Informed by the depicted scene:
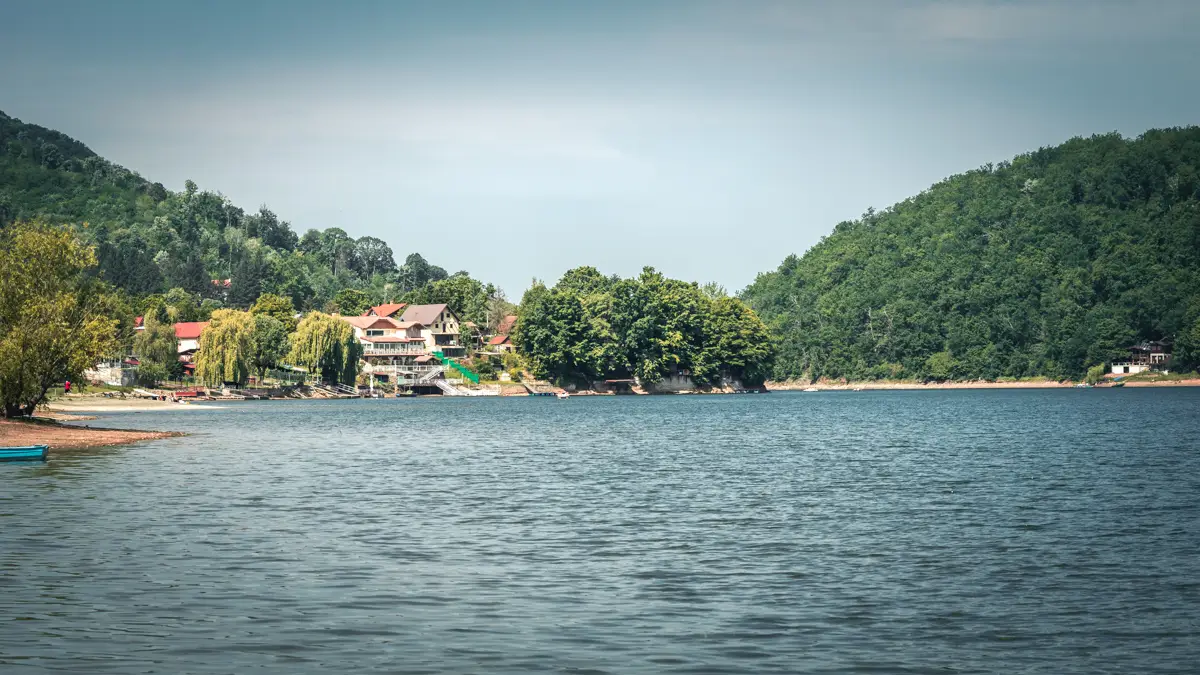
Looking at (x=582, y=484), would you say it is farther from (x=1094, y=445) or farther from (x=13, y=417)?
(x=13, y=417)

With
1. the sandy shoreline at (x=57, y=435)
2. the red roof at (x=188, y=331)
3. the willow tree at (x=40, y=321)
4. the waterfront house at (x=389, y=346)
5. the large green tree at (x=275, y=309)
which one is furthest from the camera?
the waterfront house at (x=389, y=346)

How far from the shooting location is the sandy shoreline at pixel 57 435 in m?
56.1

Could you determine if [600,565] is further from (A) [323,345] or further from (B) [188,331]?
(B) [188,331]

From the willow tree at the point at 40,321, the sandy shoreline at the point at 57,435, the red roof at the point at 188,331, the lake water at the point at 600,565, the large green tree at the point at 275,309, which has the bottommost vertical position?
the lake water at the point at 600,565

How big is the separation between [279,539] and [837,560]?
13263 mm

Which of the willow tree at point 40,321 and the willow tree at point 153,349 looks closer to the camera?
the willow tree at point 40,321

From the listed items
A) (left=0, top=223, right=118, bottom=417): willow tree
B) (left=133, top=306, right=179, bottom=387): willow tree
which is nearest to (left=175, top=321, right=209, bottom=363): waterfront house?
(left=133, top=306, right=179, bottom=387): willow tree

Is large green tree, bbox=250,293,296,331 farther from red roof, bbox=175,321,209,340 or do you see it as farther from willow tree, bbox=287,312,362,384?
willow tree, bbox=287,312,362,384

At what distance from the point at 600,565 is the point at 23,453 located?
34.7 meters

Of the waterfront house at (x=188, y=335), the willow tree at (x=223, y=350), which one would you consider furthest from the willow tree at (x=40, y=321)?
the waterfront house at (x=188, y=335)

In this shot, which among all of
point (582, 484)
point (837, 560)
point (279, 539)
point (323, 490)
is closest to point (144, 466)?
point (323, 490)

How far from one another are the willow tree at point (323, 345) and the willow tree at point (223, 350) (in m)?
10.2

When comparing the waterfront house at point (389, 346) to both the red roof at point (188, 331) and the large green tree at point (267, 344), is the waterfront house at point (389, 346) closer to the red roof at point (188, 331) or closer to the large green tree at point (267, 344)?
the red roof at point (188, 331)

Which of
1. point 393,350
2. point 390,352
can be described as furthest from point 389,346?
point 390,352
